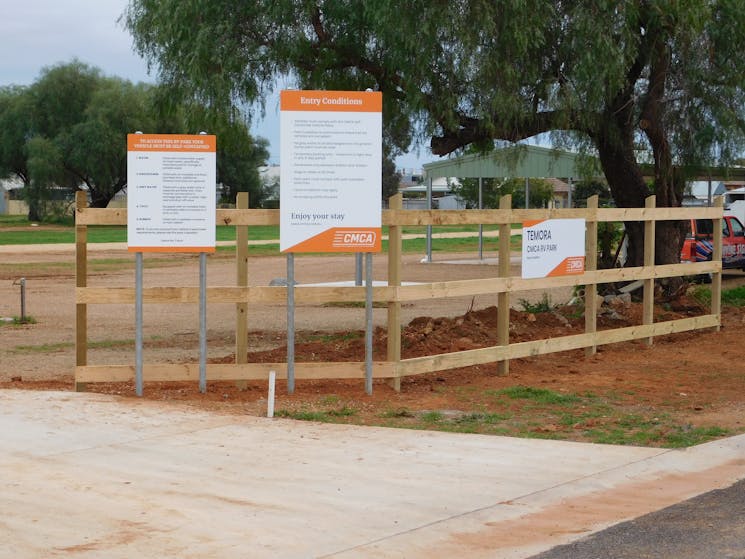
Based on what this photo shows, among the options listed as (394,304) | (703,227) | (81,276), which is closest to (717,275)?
(394,304)

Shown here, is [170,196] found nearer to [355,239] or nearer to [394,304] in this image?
[355,239]

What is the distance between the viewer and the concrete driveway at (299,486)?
6.04 metres

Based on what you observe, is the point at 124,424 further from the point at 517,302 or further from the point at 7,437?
the point at 517,302

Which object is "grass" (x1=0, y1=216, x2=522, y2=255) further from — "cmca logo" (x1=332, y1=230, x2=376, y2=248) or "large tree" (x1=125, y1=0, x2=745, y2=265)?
"cmca logo" (x1=332, y1=230, x2=376, y2=248)

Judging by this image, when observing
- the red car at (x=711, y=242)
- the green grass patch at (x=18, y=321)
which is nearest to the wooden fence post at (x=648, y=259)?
the green grass patch at (x=18, y=321)

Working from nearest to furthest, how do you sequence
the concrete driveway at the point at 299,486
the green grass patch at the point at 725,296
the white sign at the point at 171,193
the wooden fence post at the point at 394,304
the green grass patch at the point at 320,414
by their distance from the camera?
the concrete driveway at the point at 299,486, the green grass patch at the point at 320,414, the white sign at the point at 171,193, the wooden fence post at the point at 394,304, the green grass patch at the point at 725,296

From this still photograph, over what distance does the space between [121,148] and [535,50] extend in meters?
53.6

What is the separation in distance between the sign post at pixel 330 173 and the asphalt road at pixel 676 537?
4379mm

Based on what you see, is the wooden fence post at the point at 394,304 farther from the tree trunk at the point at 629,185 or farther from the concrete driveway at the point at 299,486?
the tree trunk at the point at 629,185

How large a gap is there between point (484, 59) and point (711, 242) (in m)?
14.5

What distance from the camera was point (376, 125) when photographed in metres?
10.4

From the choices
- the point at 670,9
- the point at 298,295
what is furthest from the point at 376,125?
the point at 670,9

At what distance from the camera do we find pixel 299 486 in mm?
7195

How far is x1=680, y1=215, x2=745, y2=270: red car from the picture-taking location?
1034 inches
